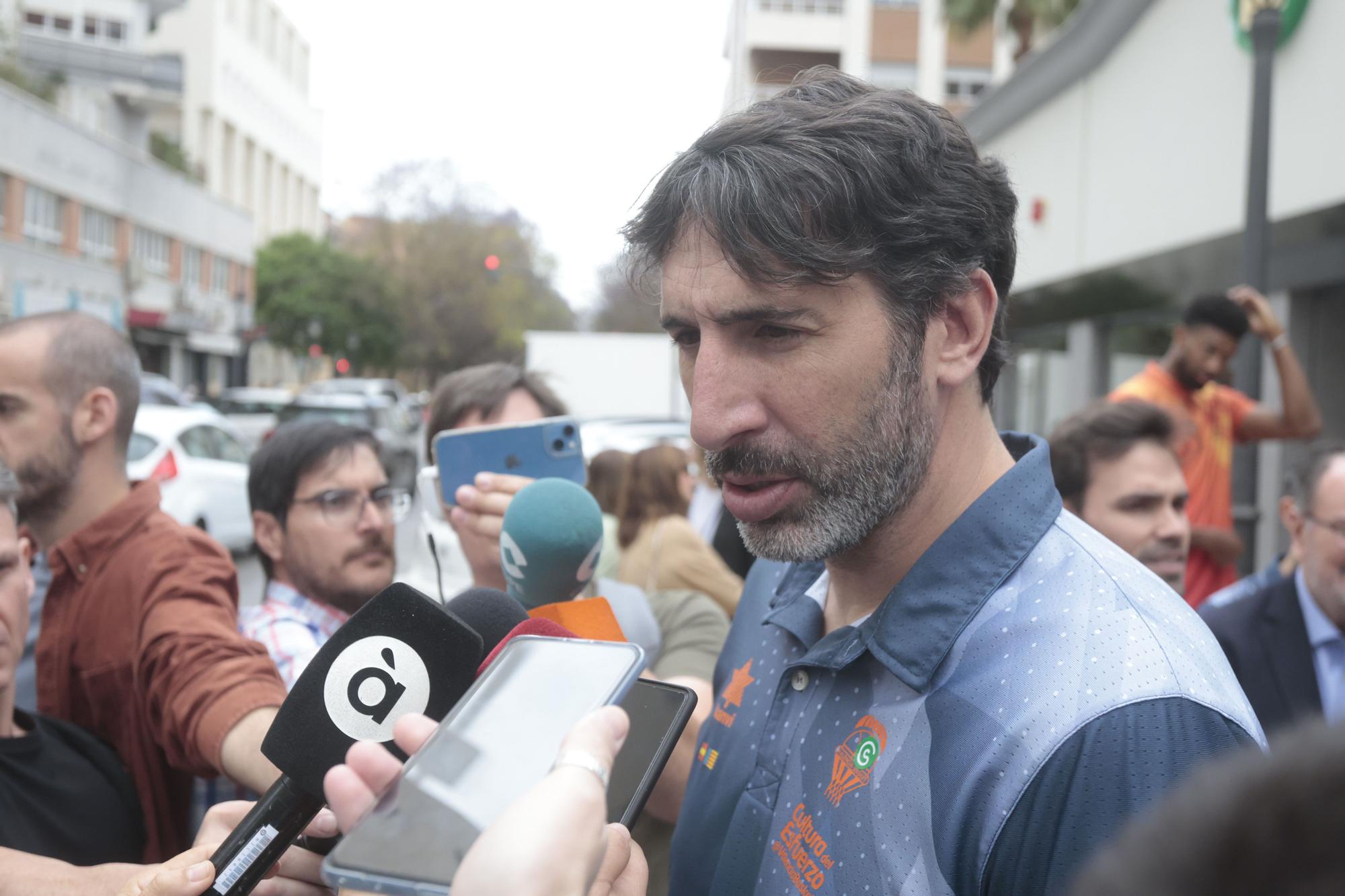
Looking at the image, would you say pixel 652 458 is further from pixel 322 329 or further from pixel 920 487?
pixel 322 329

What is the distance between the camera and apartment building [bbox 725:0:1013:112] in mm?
33594

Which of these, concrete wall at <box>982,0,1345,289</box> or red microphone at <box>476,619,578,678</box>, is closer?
red microphone at <box>476,619,578,678</box>

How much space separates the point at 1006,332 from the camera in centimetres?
194

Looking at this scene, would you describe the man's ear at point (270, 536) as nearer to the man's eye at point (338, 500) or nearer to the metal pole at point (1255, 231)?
the man's eye at point (338, 500)

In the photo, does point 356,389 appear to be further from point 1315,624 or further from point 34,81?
point 1315,624

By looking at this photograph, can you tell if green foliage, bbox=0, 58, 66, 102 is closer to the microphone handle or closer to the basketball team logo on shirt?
the microphone handle

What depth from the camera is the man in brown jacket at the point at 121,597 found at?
224 centimetres

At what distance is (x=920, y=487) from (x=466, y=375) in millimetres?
2225

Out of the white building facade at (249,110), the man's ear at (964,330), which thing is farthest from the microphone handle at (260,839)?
the white building facade at (249,110)

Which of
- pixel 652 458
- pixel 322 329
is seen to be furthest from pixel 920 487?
pixel 322 329

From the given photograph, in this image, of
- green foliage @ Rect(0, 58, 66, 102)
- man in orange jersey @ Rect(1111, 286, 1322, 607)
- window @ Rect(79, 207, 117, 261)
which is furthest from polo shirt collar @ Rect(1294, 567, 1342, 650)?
window @ Rect(79, 207, 117, 261)

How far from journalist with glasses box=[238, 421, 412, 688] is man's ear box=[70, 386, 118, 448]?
44cm

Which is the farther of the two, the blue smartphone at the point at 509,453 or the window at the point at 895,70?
the window at the point at 895,70

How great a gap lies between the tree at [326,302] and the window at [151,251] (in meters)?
7.42
